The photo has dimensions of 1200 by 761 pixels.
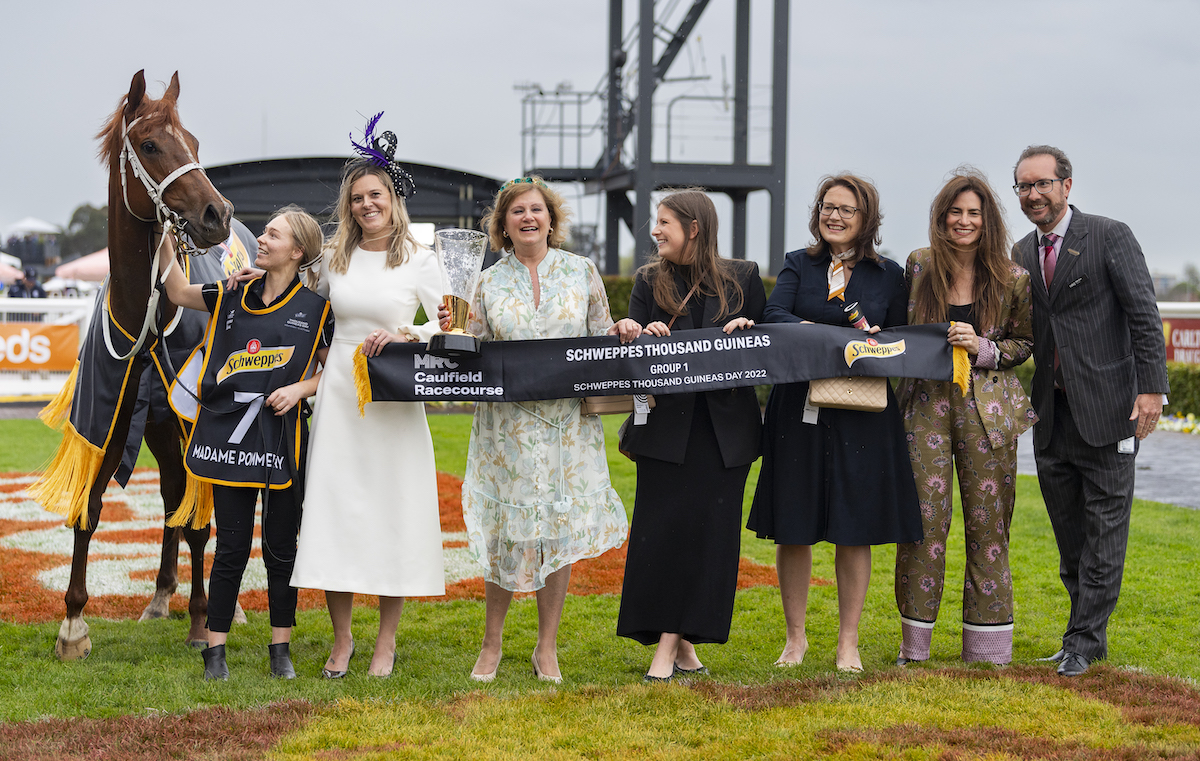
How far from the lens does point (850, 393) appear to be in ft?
13.5

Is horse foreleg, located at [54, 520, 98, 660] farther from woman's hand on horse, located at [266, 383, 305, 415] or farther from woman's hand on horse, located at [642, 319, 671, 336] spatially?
woman's hand on horse, located at [642, 319, 671, 336]

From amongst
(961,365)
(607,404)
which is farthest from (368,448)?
(961,365)

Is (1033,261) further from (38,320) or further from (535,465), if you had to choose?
(38,320)

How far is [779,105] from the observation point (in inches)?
706

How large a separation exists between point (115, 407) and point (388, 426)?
1.36 metres

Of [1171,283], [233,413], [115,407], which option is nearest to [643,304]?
[233,413]

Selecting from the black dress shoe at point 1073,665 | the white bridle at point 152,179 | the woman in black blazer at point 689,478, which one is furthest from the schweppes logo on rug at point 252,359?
the black dress shoe at point 1073,665

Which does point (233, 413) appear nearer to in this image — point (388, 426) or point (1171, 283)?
point (388, 426)

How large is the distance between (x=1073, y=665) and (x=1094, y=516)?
63 cm

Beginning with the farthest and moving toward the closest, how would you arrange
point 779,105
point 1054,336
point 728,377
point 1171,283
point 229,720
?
1. point 1171,283
2. point 779,105
3. point 1054,336
4. point 728,377
5. point 229,720

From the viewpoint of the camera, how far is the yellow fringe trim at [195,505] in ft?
15.3

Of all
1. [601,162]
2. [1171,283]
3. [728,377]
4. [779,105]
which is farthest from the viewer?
[1171,283]

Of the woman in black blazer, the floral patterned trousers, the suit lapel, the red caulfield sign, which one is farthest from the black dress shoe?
the red caulfield sign

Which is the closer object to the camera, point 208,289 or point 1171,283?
point 208,289
